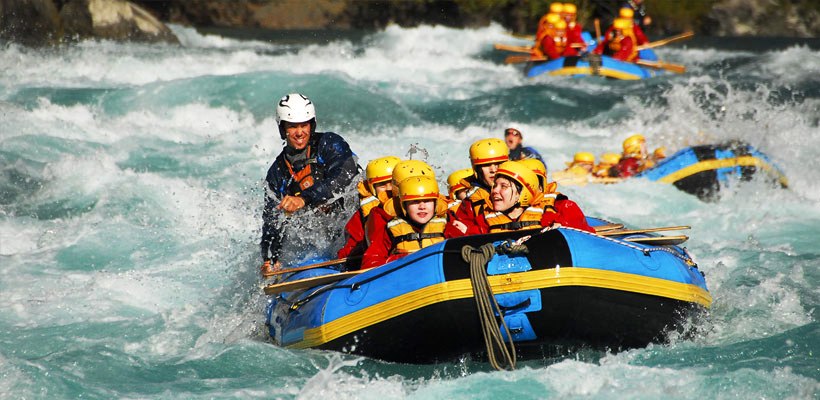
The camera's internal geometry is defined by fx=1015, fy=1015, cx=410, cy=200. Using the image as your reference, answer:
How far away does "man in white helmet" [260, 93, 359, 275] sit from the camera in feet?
25.0

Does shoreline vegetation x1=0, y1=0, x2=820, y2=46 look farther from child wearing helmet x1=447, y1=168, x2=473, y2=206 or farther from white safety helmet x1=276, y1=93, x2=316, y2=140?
child wearing helmet x1=447, y1=168, x2=473, y2=206

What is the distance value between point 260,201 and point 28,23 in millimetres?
9968

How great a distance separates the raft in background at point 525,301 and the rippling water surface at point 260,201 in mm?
174

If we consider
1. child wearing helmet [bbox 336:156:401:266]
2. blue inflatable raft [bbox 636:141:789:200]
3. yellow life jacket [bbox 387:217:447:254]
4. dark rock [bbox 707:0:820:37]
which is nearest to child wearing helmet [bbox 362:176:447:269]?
yellow life jacket [bbox 387:217:447:254]

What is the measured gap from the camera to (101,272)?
8.98 metres

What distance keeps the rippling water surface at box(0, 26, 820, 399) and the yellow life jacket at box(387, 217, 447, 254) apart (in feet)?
2.48

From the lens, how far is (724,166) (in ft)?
36.8

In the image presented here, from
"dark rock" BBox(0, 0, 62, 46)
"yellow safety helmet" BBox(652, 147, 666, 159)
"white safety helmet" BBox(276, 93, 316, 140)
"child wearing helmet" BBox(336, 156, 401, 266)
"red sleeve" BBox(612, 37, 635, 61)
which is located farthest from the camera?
"red sleeve" BBox(612, 37, 635, 61)

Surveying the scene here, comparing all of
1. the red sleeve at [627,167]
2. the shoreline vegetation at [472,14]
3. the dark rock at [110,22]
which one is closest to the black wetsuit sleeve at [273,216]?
the red sleeve at [627,167]

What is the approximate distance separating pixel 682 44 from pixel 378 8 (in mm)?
8458

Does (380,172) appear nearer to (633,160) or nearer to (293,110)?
(293,110)

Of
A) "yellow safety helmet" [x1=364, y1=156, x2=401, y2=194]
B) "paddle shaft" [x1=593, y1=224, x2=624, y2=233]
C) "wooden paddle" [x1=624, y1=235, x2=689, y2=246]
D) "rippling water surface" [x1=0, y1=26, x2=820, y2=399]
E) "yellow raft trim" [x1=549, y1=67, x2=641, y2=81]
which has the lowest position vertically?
"rippling water surface" [x1=0, y1=26, x2=820, y2=399]

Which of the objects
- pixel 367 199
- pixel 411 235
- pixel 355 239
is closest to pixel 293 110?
pixel 367 199

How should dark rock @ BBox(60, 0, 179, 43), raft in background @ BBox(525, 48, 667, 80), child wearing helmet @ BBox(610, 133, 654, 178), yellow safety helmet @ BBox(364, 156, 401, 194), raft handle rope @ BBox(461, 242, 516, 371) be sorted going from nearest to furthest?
raft handle rope @ BBox(461, 242, 516, 371) → yellow safety helmet @ BBox(364, 156, 401, 194) → child wearing helmet @ BBox(610, 133, 654, 178) → raft in background @ BBox(525, 48, 667, 80) → dark rock @ BBox(60, 0, 179, 43)
